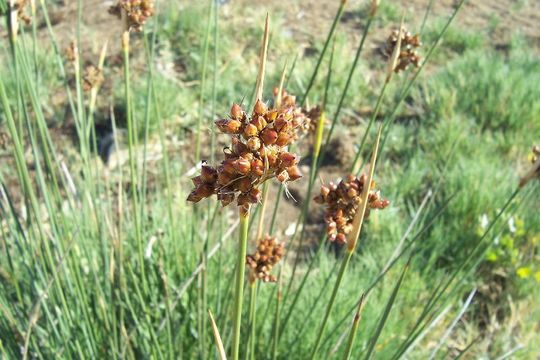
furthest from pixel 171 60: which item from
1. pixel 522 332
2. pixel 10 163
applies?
pixel 522 332

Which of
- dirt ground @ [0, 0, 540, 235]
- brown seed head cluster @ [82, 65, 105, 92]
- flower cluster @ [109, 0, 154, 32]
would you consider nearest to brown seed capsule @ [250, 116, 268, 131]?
flower cluster @ [109, 0, 154, 32]

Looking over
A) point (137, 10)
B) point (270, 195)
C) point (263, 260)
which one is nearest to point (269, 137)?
point (263, 260)

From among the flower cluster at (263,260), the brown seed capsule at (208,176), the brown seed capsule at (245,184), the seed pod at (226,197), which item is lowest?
the flower cluster at (263,260)

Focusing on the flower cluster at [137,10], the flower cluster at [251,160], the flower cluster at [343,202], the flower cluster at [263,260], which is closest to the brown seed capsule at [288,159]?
the flower cluster at [251,160]

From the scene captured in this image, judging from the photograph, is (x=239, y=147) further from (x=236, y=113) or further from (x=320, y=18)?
(x=320, y=18)

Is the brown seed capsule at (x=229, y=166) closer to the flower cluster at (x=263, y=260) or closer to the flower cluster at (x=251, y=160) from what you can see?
the flower cluster at (x=251, y=160)

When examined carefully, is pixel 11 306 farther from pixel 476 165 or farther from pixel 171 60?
pixel 171 60
